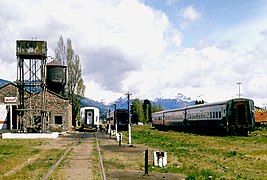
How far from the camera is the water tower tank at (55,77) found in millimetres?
61562

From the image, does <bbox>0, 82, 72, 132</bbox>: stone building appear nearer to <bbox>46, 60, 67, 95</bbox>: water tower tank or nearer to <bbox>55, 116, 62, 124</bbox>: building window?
<bbox>55, 116, 62, 124</bbox>: building window

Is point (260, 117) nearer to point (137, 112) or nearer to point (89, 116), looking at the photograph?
point (89, 116)

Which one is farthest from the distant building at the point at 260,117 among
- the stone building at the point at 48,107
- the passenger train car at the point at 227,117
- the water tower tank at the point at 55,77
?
the water tower tank at the point at 55,77

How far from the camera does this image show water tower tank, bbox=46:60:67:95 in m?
61.6

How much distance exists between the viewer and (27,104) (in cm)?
5550

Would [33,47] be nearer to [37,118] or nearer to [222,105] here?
[37,118]

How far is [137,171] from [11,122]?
41818 mm

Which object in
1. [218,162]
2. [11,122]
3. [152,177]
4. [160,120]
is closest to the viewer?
[152,177]

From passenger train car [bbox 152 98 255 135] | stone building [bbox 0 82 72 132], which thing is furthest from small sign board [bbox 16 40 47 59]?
passenger train car [bbox 152 98 255 135]

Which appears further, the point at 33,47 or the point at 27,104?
the point at 27,104

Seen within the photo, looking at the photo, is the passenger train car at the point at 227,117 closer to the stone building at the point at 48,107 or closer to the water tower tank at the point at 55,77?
the stone building at the point at 48,107

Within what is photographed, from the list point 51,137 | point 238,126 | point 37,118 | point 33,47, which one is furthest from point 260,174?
point 37,118

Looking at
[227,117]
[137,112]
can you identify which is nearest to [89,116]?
[227,117]

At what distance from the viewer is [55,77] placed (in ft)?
202
